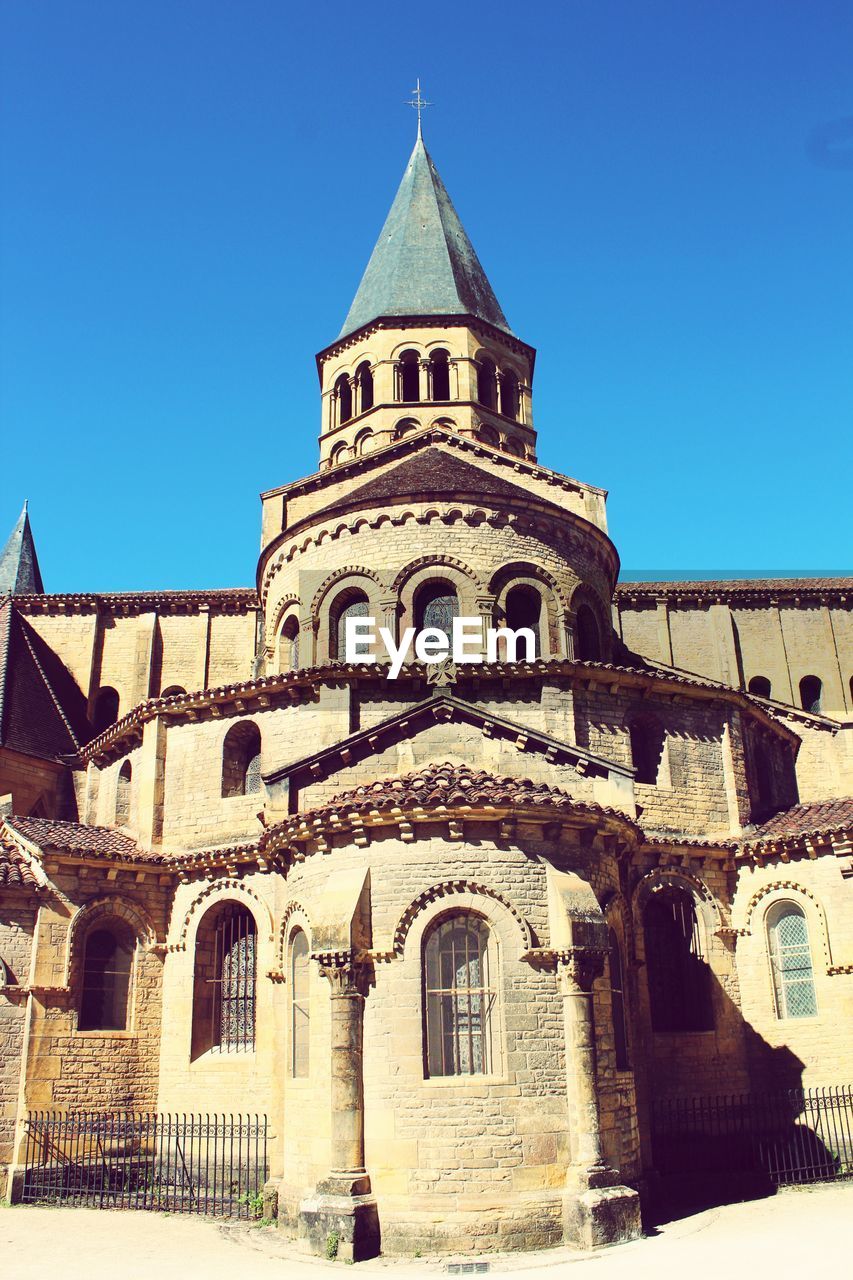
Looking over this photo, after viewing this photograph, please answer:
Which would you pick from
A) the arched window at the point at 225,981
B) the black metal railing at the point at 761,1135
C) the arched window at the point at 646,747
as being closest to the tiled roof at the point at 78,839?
the arched window at the point at 225,981

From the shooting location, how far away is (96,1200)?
16938 millimetres

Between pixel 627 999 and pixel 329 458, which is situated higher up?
pixel 329 458

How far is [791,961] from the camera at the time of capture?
20.2m

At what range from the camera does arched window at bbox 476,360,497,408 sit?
31.1 meters

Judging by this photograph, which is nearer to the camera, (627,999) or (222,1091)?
(627,999)

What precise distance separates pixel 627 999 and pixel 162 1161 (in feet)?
27.9

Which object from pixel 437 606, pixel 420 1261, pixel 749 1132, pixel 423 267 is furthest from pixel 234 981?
pixel 423 267

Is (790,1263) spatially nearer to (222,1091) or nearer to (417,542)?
(222,1091)

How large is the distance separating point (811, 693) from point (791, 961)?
43.9 feet

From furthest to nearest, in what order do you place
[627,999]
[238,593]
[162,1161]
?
[238,593], [162,1161], [627,999]

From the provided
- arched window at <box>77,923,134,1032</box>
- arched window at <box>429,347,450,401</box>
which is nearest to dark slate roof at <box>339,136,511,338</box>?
arched window at <box>429,347,450,401</box>

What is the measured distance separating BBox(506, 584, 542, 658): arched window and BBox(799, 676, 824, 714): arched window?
1271 cm

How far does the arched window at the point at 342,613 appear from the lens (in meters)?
22.1

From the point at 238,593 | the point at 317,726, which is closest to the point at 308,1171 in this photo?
the point at 317,726
